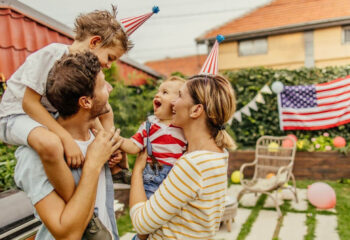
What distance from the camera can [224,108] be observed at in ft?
4.19

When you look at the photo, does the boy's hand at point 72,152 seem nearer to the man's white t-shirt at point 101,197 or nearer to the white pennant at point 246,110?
the man's white t-shirt at point 101,197

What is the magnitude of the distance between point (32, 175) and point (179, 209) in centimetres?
57

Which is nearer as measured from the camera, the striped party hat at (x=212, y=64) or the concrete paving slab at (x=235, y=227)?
the striped party hat at (x=212, y=64)

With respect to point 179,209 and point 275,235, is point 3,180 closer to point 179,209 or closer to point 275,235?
point 179,209

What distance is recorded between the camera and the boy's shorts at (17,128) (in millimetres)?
1082

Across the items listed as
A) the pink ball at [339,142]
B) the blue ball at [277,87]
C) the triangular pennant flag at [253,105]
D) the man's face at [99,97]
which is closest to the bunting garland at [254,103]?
the triangular pennant flag at [253,105]

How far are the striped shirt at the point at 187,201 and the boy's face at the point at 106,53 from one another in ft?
2.36

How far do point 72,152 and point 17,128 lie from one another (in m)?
0.24

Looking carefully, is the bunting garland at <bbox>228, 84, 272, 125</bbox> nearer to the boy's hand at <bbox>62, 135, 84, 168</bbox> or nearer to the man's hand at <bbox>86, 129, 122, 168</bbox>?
the man's hand at <bbox>86, 129, 122, 168</bbox>

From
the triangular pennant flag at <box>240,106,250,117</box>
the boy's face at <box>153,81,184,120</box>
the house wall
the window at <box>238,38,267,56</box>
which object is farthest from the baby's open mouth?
the window at <box>238,38,267,56</box>

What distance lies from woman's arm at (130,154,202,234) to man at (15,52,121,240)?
0.19 m

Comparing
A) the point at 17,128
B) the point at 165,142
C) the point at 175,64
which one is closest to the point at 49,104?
the point at 17,128

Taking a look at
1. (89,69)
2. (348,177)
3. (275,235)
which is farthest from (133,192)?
(348,177)

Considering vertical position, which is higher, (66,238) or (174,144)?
(174,144)
